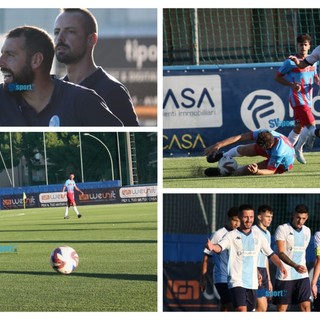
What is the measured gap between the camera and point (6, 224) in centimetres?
765

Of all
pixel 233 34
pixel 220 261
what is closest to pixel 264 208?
pixel 220 261

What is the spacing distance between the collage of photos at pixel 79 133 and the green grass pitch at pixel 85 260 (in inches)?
0.5

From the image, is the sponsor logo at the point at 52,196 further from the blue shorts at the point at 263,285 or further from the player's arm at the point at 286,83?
the player's arm at the point at 286,83

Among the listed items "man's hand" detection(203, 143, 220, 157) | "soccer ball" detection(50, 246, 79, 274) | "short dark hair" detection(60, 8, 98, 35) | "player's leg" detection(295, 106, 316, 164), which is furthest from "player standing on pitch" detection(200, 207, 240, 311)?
"short dark hair" detection(60, 8, 98, 35)

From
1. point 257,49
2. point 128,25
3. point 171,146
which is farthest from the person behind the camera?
point 257,49

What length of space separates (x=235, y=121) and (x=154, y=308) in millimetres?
2628

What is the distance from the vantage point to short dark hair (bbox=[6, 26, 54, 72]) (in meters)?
7.43

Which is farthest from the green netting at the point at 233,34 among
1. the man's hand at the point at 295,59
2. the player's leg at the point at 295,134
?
the player's leg at the point at 295,134

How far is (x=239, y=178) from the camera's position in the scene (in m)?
8.13

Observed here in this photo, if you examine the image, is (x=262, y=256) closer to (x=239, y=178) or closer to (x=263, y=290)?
(x=263, y=290)

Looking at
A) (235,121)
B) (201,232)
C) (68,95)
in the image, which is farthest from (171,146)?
(68,95)

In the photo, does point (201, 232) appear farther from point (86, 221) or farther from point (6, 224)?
point (6, 224)

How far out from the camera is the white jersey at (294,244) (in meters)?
7.78

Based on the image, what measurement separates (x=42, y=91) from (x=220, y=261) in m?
1.97
